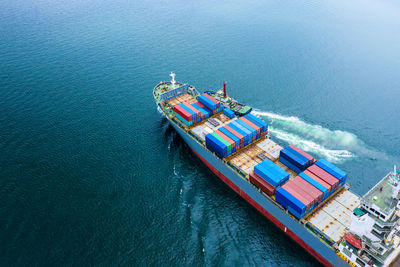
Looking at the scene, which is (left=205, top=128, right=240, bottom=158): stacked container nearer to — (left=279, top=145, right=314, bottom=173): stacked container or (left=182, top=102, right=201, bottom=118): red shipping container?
(left=182, top=102, right=201, bottom=118): red shipping container

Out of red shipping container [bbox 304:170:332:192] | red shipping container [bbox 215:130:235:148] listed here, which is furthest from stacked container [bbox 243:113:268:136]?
red shipping container [bbox 304:170:332:192]

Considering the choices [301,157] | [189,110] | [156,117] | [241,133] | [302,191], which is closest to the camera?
[302,191]

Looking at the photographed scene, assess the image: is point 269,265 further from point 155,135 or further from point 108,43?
point 108,43

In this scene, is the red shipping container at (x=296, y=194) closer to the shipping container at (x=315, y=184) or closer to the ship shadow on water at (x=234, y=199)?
the shipping container at (x=315, y=184)

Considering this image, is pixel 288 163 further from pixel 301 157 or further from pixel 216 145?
pixel 216 145

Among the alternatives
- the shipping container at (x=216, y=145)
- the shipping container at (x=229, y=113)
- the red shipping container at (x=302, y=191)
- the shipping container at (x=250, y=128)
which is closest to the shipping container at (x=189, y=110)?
the shipping container at (x=216, y=145)

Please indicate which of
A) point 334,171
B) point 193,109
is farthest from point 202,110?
point 334,171
